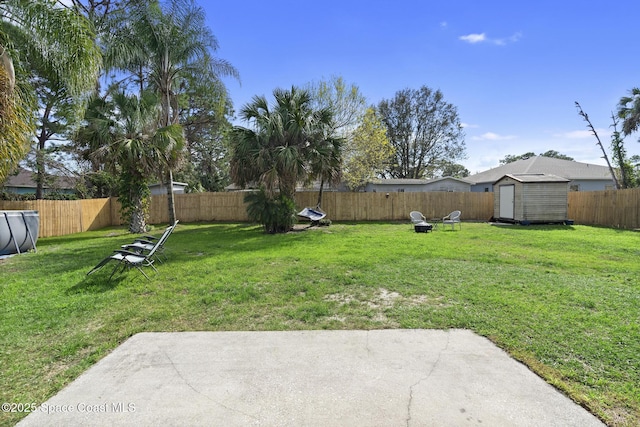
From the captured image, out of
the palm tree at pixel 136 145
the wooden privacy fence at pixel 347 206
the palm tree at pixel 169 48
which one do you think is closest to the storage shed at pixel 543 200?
the wooden privacy fence at pixel 347 206

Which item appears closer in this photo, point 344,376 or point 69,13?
point 344,376

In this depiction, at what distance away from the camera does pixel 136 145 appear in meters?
11.8

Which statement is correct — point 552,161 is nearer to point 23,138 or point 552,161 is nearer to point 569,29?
point 569,29

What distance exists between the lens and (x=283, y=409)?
2.13m

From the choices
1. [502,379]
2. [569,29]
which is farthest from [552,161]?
[502,379]

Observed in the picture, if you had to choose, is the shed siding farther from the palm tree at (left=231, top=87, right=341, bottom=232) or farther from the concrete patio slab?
the concrete patio slab

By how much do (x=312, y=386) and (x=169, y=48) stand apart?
53.5 ft

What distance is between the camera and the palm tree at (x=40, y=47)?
4.97m

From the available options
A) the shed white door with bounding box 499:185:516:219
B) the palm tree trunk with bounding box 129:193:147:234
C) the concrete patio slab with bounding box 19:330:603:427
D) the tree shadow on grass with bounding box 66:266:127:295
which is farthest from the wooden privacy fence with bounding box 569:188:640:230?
the palm tree trunk with bounding box 129:193:147:234

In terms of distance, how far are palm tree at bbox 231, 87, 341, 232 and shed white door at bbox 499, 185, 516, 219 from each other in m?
9.16

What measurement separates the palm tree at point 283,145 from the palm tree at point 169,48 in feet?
11.3

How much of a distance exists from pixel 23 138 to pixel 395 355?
20.4 feet

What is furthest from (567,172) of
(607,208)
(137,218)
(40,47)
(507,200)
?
(40,47)

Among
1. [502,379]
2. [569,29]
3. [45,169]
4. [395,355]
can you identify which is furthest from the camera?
[45,169]
